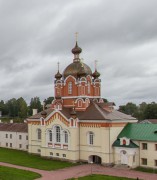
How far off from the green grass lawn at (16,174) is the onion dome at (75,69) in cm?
1644

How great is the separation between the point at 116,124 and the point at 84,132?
13.8 ft

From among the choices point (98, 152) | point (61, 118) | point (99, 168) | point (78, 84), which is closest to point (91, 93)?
point (78, 84)

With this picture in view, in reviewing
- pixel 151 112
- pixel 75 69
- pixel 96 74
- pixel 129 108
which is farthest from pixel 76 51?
pixel 129 108

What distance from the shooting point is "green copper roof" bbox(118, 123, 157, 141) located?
3359 centimetres

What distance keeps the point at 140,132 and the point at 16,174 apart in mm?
15052

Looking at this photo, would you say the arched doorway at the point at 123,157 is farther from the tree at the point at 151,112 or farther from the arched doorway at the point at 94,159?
the tree at the point at 151,112

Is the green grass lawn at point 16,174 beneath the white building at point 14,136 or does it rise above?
beneath

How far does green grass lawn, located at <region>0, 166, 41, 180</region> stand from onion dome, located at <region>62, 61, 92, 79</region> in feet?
53.9

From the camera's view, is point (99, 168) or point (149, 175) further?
point (99, 168)

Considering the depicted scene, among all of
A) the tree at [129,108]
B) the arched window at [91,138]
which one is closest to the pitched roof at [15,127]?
the arched window at [91,138]

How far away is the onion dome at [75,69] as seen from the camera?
4188 centimetres

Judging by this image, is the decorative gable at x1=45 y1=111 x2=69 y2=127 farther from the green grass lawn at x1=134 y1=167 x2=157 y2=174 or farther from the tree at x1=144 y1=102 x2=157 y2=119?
the tree at x1=144 y1=102 x2=157 y2=119

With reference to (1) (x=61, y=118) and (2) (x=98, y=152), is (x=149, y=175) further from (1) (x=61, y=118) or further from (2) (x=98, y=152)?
(1) (x=61, y=118)

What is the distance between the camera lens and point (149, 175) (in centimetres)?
2986
